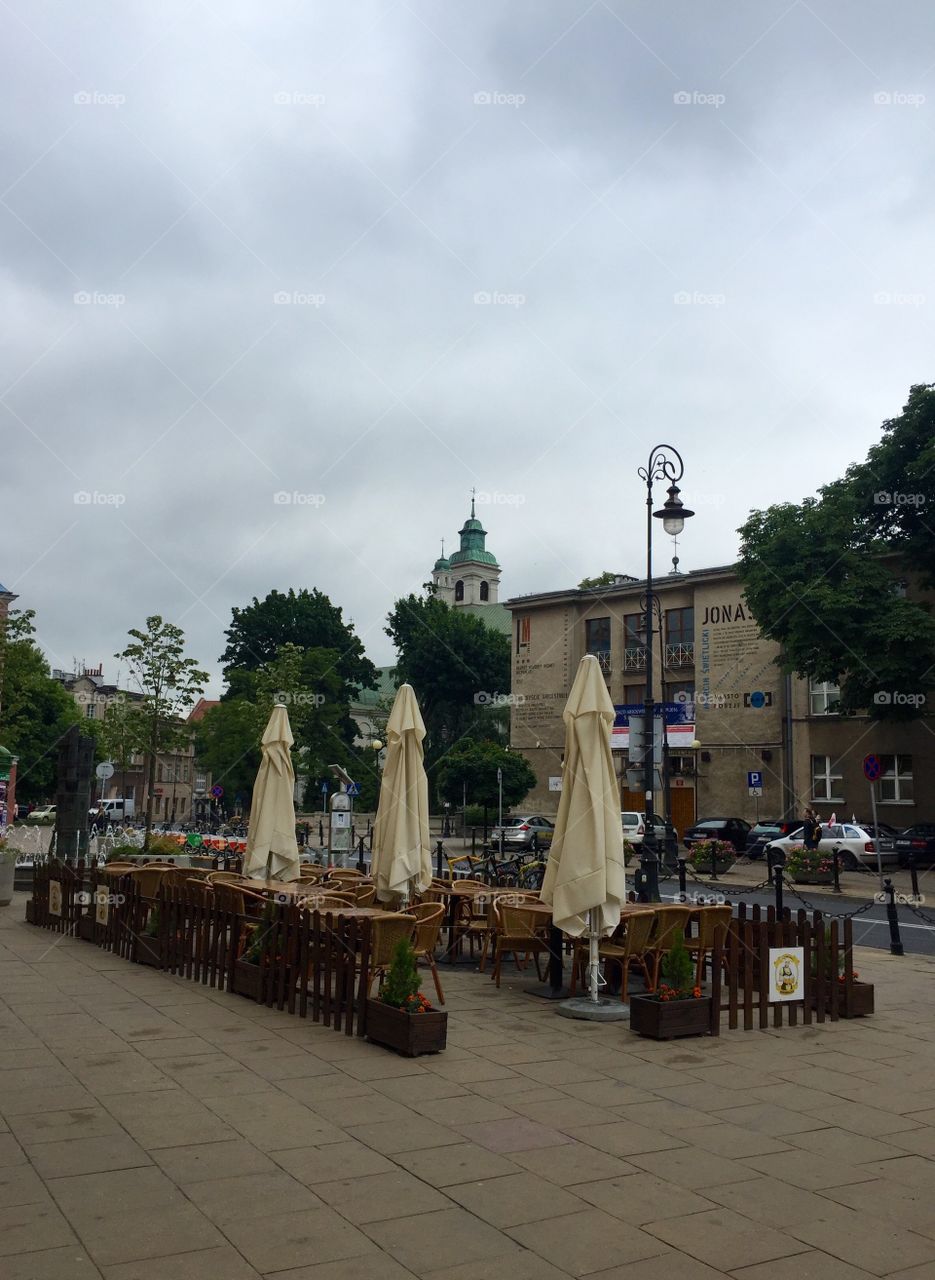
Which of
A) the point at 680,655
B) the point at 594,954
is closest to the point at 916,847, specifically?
the point at 680,655

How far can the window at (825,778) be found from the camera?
38.8 metres

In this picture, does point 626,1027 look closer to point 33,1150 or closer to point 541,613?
point 33,1150

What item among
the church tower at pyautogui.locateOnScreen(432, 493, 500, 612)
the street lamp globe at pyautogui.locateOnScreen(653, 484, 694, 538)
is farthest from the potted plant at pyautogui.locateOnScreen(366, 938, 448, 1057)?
the church tower at pyautogui.locateOnScreen(432, 493, 500, 612)

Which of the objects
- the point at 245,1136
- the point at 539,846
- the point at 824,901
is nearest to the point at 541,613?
the point at 539,846

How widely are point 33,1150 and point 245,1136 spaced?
3.50 feet

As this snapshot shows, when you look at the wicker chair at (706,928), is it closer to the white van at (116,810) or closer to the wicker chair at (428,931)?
the wicker chair at (428,931)

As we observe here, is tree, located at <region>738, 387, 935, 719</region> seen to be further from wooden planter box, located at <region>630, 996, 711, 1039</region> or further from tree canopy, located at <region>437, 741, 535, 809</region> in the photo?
wooden planter box, located at <region>630, 996, 711, 1039</region>

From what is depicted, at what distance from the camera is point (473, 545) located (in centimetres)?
11106

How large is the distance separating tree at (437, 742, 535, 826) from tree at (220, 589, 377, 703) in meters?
22.4

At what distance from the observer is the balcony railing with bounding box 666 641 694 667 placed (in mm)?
44688

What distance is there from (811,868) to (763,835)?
9.16 meters

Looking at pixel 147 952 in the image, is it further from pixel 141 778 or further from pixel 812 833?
pixel 141 778

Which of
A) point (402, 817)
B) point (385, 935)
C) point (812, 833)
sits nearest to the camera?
point (385, 935)

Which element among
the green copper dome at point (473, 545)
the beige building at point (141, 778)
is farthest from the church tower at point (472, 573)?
the beige building at point (141, 778)
